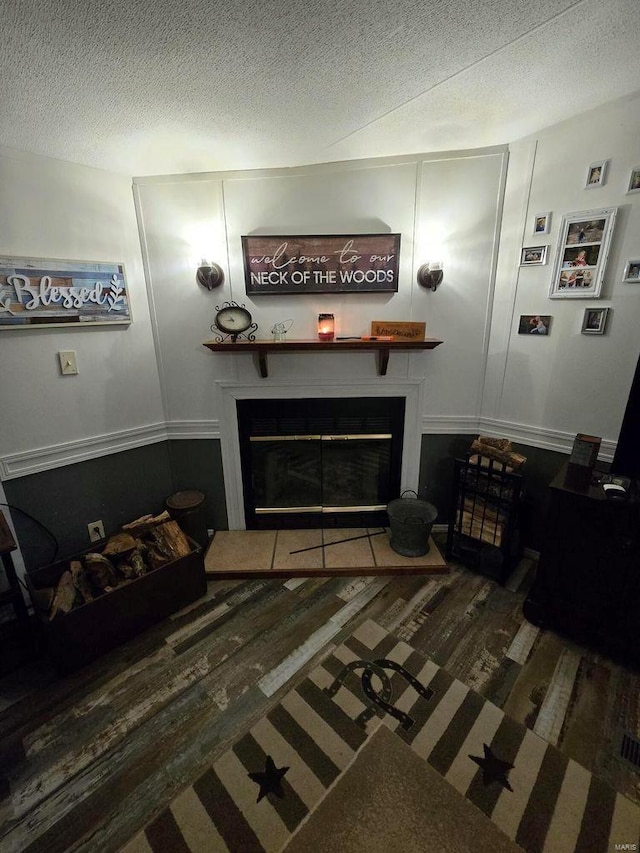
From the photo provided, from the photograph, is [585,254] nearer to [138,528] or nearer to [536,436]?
[536,436]

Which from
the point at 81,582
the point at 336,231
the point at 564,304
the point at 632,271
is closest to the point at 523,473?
the point at 564,304

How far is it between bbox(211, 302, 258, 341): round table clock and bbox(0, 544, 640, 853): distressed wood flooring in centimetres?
160

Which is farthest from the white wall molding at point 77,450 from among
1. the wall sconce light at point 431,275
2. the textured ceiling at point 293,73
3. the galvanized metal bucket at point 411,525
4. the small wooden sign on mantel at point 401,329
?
the wall sconce light at point 431,275

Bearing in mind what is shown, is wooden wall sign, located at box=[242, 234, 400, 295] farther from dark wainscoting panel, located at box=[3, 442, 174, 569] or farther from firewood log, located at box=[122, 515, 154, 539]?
firewood log, located at box=[122, 515, 154, 539]

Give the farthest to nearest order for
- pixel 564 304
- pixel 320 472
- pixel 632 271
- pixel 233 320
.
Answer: pixel 320 472
pixel 233 320
pixel 564 304
pixel 632 271

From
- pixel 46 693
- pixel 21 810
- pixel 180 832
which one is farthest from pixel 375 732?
pixel 46 693

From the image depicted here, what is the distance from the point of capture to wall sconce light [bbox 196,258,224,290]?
210 centimetres

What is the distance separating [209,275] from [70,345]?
0.89m

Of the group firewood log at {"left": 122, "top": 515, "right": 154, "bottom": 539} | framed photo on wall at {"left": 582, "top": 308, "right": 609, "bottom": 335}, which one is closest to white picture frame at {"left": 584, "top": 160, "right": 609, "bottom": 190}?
framed photo on wall at {"left": 582, "top": 308, "right": 609, "bottom": 335}

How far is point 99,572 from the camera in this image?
5.89ft

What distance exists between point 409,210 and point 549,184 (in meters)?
0.74

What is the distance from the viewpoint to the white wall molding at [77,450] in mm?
1864

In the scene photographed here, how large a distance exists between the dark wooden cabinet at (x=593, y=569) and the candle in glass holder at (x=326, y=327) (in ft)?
4.77

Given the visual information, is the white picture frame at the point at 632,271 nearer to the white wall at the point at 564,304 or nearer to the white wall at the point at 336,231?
the white wall at the point at 564,304
